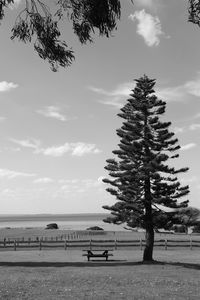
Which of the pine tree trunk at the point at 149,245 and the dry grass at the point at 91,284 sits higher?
the pine tree trunk at the point at 149,245

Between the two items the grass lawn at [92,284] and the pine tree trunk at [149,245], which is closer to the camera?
the grass lawn at [92,284]

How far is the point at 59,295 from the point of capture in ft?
53.1

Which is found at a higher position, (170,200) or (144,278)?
(170,200)

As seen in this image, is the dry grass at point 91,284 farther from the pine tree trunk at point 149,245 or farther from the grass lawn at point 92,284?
the pine tree trunk at point 149,245

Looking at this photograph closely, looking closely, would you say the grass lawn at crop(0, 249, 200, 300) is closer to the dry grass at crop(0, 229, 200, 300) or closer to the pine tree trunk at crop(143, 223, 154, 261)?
the dry grass at crop(0, 229, 200, 300)

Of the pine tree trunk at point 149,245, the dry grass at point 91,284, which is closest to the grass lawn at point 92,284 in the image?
the dry grass at point 91,284

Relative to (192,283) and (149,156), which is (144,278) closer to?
Result: (192,283)

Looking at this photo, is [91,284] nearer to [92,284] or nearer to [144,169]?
[92,284]

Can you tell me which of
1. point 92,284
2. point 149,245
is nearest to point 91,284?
point 92,284

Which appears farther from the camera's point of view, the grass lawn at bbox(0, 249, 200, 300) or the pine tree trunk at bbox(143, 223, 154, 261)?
the pine tree trunk at bbox(143, 223, 154, 261)

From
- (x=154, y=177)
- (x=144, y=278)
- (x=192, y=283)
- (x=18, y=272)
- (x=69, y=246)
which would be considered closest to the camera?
(x=192, y=283)

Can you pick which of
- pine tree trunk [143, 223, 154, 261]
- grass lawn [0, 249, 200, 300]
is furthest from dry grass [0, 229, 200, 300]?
pine tree trunk [143, 223, 154, 261]

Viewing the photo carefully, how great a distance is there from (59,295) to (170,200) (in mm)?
20068

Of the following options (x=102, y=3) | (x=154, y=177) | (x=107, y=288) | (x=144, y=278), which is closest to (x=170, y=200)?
(x=154, y=177)
